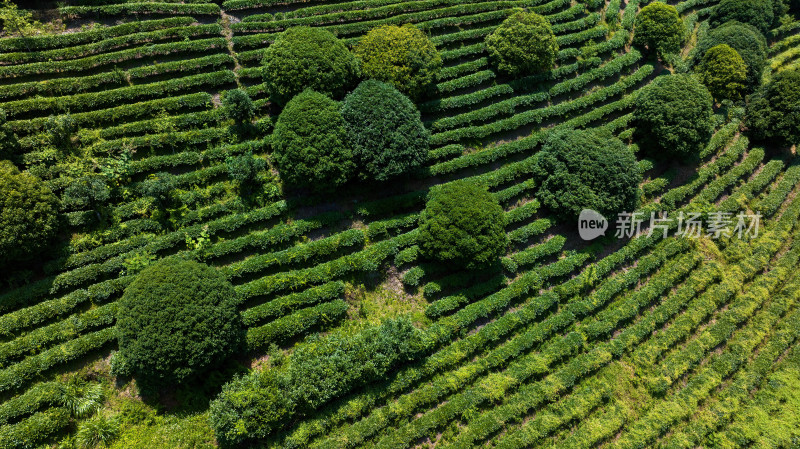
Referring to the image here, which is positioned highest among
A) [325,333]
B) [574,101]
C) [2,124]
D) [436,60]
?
[436,60]

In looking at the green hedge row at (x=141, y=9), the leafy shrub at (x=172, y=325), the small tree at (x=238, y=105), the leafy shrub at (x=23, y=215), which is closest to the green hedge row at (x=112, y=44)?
the green hedge row at (x=141, y=9)

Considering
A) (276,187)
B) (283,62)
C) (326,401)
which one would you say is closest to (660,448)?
(326,401)

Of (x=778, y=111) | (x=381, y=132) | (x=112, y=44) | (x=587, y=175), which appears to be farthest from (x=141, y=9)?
(x=778, y=111)

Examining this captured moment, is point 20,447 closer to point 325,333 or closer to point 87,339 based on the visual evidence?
point 87,339

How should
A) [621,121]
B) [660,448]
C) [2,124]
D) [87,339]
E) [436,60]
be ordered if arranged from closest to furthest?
[87,339], [2,124], [660,448], [436,60], [621,121]

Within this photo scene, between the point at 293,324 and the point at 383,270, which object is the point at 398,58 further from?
the point at 293,324

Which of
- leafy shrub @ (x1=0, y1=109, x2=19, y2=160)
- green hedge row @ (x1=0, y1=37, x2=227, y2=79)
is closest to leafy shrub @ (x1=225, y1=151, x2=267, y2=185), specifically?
green hedge row @ (x1=0, y1=37, x2=227, y2=79)

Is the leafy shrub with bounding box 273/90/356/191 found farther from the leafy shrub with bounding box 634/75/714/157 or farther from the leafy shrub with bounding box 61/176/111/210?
the leafy shrub with bounding box 634/75/714/157
